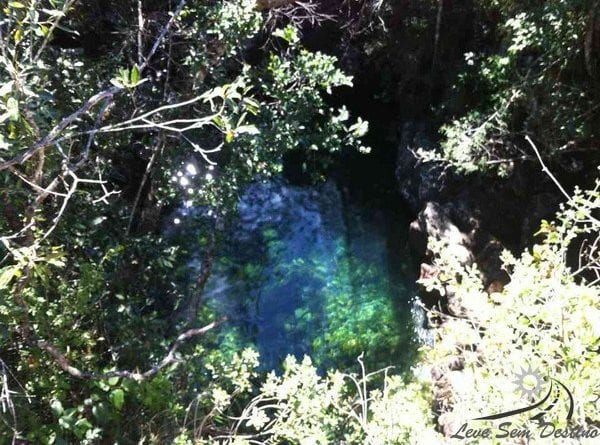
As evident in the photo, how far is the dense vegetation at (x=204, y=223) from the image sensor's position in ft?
6.52

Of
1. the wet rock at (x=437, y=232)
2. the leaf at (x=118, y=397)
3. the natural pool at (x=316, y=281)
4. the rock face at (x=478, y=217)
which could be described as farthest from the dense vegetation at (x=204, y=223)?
the wet rock at (x=437, y=232)

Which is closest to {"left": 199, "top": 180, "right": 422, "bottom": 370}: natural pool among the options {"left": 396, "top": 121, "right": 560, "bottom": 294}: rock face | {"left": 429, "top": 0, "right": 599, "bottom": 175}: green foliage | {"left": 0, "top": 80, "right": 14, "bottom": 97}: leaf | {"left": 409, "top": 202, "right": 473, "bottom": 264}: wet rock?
{"left": 409, "top": 202, "right": 473, "bottom": 264}: wet rock

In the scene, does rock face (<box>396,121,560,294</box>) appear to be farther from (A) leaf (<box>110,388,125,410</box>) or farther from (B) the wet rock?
(A) leaf (<box>110,388,125,410</box>)

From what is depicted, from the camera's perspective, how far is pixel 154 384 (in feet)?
8.69

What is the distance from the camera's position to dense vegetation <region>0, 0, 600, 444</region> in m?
1.99

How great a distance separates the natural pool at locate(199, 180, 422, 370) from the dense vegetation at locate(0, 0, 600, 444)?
0.44 ft

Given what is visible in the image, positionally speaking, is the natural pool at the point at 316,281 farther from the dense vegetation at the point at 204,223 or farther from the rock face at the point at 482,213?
the rock face at the point at 482,213

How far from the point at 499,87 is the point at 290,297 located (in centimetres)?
346

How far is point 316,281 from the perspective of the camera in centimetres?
604

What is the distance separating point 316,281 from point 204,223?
85.8 inches

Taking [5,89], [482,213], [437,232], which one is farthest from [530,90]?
[5,89]

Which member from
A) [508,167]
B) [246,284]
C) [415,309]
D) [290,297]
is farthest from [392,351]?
[508,167]

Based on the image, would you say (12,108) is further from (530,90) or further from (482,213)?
(482,213)

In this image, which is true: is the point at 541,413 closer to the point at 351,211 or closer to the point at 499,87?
the point at 499,87
